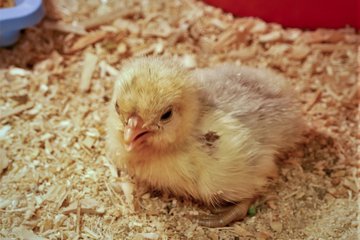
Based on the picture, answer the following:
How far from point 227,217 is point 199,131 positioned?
15.6 inches

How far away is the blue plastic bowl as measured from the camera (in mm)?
2764

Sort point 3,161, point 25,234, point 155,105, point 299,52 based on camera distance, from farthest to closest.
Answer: point 299,52 → point 3,161 → point 25,234 → point 155,105

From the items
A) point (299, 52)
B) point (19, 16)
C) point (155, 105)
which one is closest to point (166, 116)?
point (155, 105)

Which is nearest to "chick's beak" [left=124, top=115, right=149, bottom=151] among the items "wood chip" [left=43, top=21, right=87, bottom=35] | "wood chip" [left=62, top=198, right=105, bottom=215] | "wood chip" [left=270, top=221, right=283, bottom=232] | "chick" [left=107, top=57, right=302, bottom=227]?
"chick" [left=107, top=57, right=302, bottom=227]

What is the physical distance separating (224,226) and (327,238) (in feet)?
1.41

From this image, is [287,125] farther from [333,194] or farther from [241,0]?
[241,0]

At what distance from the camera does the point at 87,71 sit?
297 cm

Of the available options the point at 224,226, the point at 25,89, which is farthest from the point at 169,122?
the point at 25,89

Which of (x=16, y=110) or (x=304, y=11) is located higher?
(x=304, y=11)

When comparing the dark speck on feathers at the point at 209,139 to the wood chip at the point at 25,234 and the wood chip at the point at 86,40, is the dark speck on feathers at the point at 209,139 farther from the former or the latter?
the wood chip at the point at 86,40

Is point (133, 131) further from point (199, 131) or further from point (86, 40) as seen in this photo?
point (86, 40)

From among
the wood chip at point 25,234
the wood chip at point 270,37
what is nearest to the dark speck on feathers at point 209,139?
the wood chip at point 25,234

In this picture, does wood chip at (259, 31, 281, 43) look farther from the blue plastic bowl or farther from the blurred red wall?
the blue plastic bowl

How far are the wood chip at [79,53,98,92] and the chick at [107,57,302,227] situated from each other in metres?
0.60
